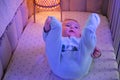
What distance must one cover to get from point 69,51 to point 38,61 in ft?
0.71

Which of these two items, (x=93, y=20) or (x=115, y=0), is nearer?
(x=93, y=20)

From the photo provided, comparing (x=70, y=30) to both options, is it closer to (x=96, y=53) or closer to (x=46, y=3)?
(x=96, y=53)

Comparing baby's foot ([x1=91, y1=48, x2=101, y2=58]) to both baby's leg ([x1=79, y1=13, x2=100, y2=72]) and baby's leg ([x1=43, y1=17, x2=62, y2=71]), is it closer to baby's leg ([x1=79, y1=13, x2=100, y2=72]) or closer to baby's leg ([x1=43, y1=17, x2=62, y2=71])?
baby's leg ([x1=79, y1=13, x2=100, y2=72])

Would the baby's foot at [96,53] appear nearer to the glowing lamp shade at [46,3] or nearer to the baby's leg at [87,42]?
the baby's leg at [87,42]

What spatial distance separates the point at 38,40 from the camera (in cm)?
129

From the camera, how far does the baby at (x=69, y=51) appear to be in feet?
3.09

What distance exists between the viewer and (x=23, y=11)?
1.40 metres

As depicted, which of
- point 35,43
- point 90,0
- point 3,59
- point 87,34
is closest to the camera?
point 87,34

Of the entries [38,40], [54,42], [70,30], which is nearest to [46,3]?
[38,40]

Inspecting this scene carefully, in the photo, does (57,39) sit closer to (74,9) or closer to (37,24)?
(37,24)

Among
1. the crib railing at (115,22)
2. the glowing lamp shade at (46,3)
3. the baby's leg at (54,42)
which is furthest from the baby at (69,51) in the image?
the glowing lamp shade at (46,3)

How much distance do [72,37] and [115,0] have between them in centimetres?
48

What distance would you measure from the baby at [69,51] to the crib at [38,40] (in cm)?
7

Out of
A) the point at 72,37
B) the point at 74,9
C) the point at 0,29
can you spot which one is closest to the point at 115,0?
the point at 74,9
